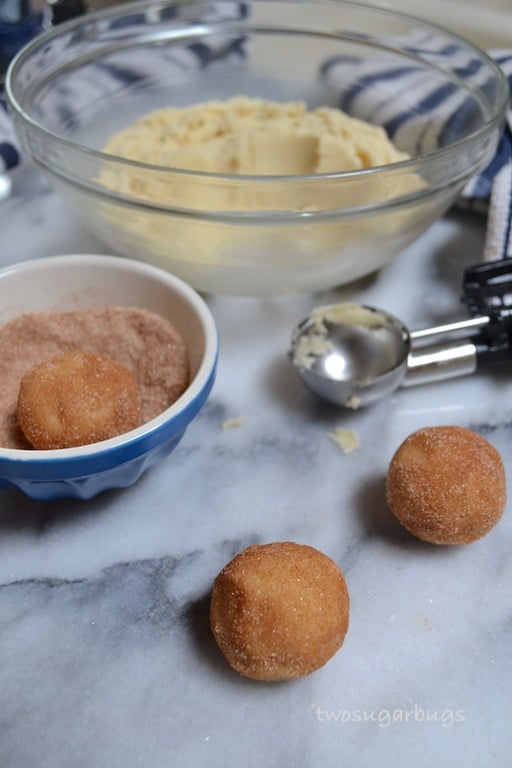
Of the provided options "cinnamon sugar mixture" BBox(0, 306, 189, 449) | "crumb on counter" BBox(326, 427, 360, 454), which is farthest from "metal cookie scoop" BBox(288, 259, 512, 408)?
"cinnamon sugar mixture" BBox(0, 306, 189, 449)

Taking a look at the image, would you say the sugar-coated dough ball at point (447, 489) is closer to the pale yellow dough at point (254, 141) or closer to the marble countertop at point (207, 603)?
the marble countertop at point (207, 603)

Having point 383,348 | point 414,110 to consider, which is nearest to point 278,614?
point 383,348

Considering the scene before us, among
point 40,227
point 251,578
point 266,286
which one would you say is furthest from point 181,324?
point 40,227

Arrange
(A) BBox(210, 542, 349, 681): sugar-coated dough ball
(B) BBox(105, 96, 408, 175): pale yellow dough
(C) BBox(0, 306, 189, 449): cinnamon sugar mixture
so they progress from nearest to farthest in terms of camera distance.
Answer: (A) BBox(210, 542, 349, 681): sugar-coated dough ball
(C) BBox(0, 306, 189, 449): cinnamon sugar mixture
(B) BBox(105, 96, 408, 175): pale yellow dough

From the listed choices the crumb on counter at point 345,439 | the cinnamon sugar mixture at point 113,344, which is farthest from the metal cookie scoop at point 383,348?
the cinnamon sugar mixture at point 113,344

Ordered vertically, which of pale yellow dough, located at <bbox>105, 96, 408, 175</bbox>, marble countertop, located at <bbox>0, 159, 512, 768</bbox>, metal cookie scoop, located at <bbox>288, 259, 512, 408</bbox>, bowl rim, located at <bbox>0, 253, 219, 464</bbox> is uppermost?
pale yellow dough, located at <bbox>105, 96, 408, 175</bbox>

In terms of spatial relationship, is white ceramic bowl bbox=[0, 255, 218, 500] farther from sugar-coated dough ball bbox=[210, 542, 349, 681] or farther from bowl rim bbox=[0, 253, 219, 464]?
sugar-coated dough ball bbox=[210, 542, 349, 681]

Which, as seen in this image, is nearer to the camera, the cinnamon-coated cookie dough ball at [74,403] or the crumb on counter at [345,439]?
the cinnamon-coated cookie dough ball at [74,403]

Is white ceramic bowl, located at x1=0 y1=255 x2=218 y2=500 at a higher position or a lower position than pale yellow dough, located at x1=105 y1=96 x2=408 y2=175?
lower
